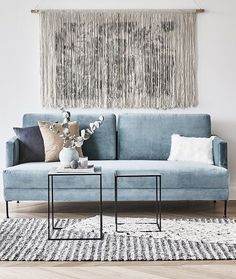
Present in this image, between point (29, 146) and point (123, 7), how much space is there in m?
1.73

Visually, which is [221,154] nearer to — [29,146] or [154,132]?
[154,132]

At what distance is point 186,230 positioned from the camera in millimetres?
4316

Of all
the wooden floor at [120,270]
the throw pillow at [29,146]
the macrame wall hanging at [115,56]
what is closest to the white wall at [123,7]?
the macrame wall hanging at [115,56]

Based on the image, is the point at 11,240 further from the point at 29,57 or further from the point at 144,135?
the point at 29,57

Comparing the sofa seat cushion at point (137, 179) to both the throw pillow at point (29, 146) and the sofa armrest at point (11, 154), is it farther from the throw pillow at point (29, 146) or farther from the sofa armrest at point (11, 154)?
the throw pillow at point (29, 146)

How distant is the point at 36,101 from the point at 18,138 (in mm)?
660

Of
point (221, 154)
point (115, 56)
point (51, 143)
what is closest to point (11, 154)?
point (51, 143)

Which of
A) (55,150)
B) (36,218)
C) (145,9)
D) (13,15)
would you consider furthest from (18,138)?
(145,9)

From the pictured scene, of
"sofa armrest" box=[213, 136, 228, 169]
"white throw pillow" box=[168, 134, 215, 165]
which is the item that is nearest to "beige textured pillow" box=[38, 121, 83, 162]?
"white throw pillow" box=[168, 134, 215, 165]

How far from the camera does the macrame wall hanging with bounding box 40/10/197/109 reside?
5848 millimetres

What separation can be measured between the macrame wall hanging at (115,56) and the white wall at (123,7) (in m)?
0.09

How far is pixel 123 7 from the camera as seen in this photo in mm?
5875

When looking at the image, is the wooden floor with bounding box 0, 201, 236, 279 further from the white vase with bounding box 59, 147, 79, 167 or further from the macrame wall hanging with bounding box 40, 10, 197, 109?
the macrame wall hanging with bounding box 40, 10, 197, 109

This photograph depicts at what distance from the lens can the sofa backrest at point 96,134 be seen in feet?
18.4
